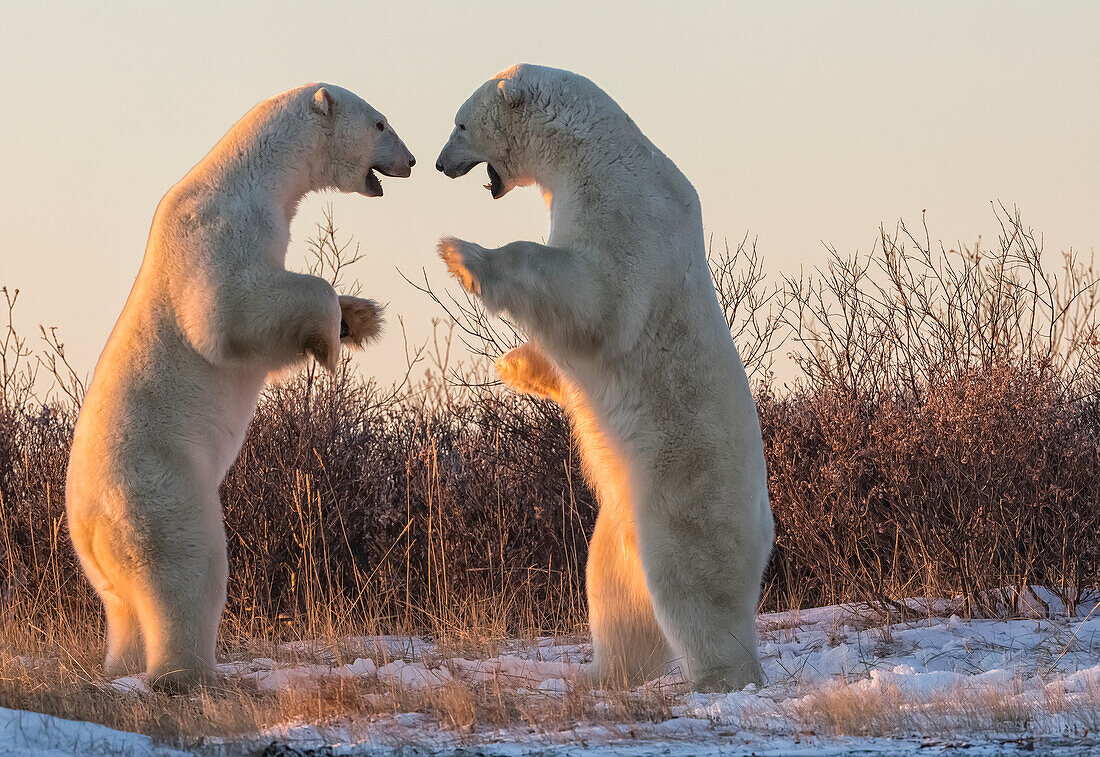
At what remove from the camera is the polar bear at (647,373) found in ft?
17.1

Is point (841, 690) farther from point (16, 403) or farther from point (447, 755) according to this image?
point (16, 403)

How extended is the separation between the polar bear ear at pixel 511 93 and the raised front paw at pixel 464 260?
96 centimetres

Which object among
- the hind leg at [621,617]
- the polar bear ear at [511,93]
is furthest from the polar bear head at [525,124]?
the hind leg at [621,617]

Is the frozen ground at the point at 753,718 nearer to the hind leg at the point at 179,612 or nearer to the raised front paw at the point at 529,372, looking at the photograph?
the hind leg at the point at 179,612

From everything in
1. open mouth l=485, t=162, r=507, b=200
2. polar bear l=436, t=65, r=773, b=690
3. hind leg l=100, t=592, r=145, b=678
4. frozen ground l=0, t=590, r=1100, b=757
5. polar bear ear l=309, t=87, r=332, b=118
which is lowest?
frozen ground l=0, t=590, r=1100, b=757

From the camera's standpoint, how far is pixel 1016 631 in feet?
23.5

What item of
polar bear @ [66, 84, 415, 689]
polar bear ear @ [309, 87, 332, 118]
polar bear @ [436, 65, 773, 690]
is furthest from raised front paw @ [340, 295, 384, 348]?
polar bear @ [436, 65, 773, 690]

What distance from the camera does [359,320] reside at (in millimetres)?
6207

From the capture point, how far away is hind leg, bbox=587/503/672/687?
5.66 m

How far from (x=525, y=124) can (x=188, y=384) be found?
1888 millimetres

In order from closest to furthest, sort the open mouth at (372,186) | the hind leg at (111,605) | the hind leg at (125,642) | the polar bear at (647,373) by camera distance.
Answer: the polar bear at (647,373)
the hind leg at (111,605)
the hind leg at (125,642)
the open mouth at (372,186)

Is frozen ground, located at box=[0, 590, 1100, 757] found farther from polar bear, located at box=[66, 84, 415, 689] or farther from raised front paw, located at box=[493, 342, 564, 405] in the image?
raised front paw, located at box=[493, 342, 564, 405]

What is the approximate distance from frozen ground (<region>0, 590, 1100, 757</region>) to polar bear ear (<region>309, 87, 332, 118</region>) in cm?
263

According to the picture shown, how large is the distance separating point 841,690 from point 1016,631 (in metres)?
2.74
